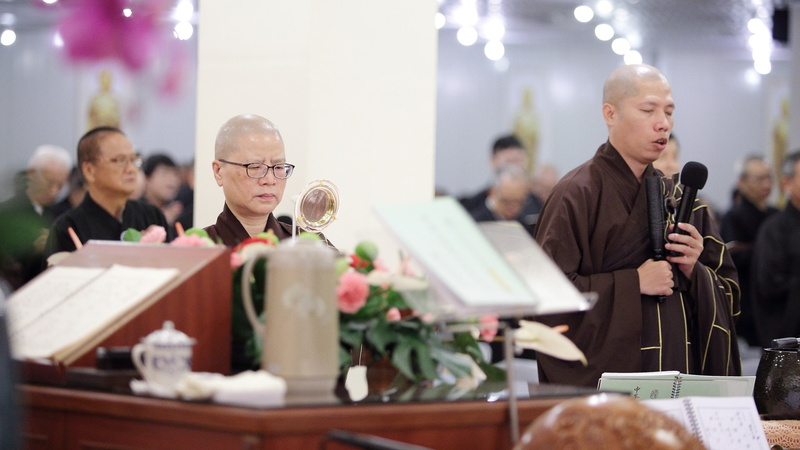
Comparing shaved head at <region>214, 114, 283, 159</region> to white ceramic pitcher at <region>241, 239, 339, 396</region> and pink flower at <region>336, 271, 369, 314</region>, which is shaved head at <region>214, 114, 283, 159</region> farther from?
white ceramic pitcher at <region>241, 239, 339, 396</region>

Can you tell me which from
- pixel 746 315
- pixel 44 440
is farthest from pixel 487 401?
pixel 746 315

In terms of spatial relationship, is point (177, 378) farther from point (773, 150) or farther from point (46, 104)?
point (773, 150)

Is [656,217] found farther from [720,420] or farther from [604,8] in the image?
[604,8]

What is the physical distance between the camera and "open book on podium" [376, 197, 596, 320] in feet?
4.75

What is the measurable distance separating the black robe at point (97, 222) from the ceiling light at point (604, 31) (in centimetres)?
797

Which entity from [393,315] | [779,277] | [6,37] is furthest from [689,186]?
[779,277]

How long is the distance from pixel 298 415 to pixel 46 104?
9350 mm

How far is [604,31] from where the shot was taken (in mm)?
11805

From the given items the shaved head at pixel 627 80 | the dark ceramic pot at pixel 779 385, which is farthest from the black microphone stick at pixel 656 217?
the dark ceramic pot at pixel 779 385

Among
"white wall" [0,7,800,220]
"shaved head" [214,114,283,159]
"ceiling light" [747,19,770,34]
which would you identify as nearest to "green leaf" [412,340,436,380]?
"white wall" [0,7,800,220]

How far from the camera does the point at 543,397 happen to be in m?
1.79

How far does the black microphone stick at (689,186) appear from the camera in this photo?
10.8 feet

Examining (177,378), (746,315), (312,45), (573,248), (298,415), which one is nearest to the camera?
(298,415)

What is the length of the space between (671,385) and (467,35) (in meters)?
9.94
